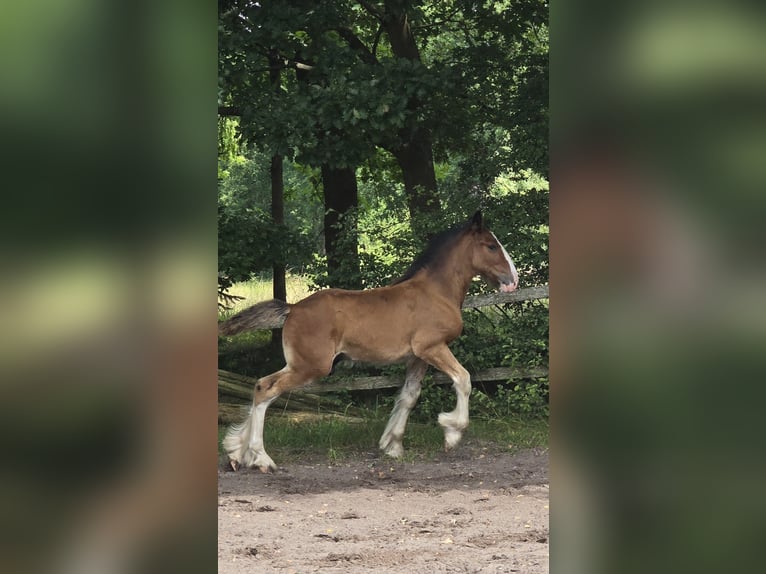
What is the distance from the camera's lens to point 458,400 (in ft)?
26.0

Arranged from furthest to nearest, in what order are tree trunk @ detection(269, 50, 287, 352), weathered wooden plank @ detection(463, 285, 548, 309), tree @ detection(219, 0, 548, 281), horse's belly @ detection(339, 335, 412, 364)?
tree trunk @ detection(269, 50, 287, 352) < weathered wooden plank @ detection(463, 285, 548, 309) < tree @ detection(219, 0, 548, 281) < horse's belly @ detection(339, 335, 412, 364)

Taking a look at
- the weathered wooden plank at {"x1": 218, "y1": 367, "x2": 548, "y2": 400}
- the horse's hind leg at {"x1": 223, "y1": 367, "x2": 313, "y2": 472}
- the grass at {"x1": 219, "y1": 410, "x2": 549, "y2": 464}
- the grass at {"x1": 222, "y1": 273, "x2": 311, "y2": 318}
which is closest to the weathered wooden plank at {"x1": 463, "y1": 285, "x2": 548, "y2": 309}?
the weathered wooden plank at {"x1": 218, "y1": 367, "x2": 548, "y2": 400}

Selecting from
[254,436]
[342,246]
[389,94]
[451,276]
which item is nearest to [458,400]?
[451,276]

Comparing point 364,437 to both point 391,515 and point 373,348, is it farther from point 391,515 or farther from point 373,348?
point 391,515

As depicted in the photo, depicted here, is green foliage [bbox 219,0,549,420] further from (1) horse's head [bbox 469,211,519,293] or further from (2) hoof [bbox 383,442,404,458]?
(2) hoof [bbox 383,442,404,458]

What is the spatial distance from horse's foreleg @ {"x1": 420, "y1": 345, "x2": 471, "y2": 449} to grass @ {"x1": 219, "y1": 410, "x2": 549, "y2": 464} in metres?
0.29

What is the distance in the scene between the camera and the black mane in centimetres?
834

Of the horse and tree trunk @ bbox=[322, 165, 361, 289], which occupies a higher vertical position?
tree trunk @ bbox=[322, 165, 361, 289]

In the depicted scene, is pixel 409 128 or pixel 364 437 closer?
pixel 364 437

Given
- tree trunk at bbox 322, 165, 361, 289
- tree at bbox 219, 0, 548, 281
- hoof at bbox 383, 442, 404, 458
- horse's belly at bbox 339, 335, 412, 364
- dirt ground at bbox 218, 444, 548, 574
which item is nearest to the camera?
dirt ground at bbox 218, 444, 548, 574

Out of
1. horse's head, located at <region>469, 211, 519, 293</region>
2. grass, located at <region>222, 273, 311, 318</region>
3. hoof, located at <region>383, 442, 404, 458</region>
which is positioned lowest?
hoof, located at <region>383, 442, 404, 458</region>

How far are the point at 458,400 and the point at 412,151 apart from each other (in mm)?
3690
